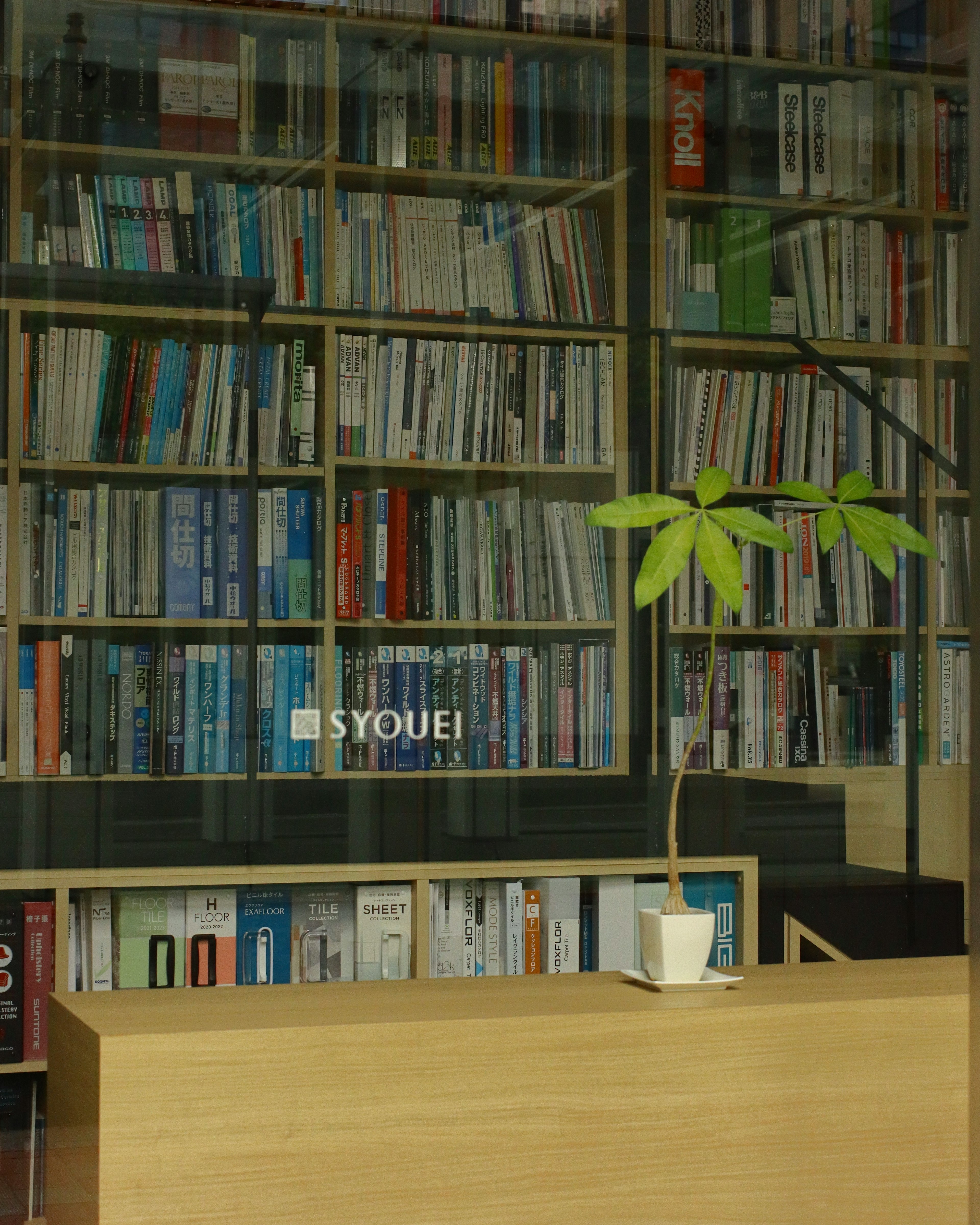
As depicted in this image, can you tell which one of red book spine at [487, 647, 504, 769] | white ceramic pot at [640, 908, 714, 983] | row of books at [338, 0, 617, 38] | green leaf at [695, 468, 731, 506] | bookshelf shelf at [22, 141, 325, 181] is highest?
row of books at [338, 0, 617, 38]

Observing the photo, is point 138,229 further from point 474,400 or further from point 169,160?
point 474,400

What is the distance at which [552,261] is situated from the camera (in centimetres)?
308

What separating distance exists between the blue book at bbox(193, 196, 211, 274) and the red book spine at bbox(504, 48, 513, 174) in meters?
0.66

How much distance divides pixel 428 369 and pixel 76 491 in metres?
0.77

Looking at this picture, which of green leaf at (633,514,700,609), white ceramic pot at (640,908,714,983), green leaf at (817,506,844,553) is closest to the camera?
white ceramic pot at (640,908,714,983)

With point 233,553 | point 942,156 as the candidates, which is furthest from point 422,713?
point 942,156

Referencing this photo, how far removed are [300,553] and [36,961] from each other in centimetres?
97

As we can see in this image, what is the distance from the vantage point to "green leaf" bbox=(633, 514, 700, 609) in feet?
7.11

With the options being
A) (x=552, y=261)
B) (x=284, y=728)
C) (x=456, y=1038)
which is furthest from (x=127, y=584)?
(x=456, y=1038)

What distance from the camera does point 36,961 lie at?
279 centimetres

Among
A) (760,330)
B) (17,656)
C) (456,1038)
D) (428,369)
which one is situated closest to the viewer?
(456,1038)

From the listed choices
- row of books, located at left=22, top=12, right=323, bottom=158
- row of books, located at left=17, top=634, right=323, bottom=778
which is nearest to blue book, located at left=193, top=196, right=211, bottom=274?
row of books, located at left=22, top=12, right=323, bottom=158

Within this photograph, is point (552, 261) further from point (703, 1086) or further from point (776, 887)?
point (703, 1086)

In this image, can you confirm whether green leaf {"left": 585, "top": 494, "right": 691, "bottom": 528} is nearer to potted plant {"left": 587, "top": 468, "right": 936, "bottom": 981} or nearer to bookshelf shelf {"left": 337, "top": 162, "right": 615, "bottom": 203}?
potted plant {"left": 587, "top": 468, "right": 936, "bottom": 981}
